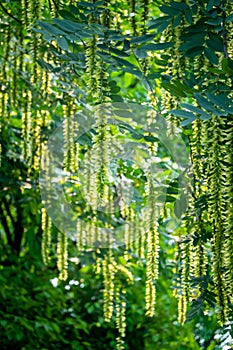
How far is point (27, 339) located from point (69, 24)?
3060 mm

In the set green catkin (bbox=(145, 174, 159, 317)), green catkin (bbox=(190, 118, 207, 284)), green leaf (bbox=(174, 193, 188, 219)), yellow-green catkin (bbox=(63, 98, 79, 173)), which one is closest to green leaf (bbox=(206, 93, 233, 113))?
green catkin (bbox=(190, 118, 207, 284))

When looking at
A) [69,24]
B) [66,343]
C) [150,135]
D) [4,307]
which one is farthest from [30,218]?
[69,24]

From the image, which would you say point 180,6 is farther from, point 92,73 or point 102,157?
point 102,157

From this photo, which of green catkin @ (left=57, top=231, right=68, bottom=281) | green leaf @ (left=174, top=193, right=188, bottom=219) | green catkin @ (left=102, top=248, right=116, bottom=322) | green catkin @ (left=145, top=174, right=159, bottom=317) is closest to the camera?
green catkin @ (left=145, top=174, right=159, bottom=317)

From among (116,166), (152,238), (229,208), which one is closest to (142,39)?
(229,208)

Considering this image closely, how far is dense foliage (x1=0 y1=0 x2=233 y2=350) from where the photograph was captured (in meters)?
1.50

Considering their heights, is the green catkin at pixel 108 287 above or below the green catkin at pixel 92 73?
below

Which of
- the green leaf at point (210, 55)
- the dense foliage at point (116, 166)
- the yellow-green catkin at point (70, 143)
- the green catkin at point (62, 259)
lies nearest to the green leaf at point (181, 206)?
the dense foliage at point (116, 166)

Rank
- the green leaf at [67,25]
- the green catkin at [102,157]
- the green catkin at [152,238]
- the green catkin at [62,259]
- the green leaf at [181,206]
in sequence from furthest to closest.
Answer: the green catkin at [62,259] → the green leaf at [181,206] → the green catkin at [152,238] → the green leaf at [67,25] → the green catkin at [102,157]

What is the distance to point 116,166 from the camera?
2.53 m

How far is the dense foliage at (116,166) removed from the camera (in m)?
1.50

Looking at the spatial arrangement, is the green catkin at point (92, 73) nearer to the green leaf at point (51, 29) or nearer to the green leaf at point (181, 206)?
the green leaf at point (51, 29)

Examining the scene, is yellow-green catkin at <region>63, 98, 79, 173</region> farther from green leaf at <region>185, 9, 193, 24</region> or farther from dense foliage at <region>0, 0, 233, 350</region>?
green leaf at <region>185, 9, 193, 24</region>

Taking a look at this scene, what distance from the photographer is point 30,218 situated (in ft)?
14.5
